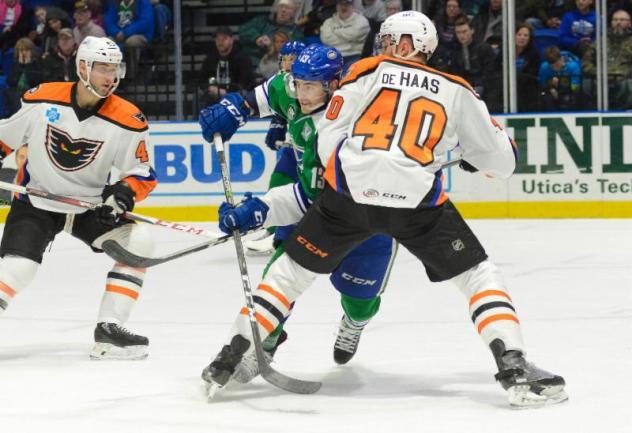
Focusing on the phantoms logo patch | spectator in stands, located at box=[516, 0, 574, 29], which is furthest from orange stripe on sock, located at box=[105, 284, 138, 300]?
spectator in stands, located at box=[516, 0, 574, 29]

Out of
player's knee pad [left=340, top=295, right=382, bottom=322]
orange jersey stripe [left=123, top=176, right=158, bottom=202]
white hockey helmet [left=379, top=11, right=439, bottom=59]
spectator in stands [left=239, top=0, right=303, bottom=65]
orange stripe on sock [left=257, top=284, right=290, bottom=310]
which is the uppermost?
spectator in stands [left=239, top=0, right=303, bottom=65]

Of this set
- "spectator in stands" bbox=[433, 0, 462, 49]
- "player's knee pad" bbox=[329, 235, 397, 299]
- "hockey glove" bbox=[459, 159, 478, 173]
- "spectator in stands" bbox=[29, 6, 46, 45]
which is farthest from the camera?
"spectator in stands" bbox=[29, 6, 46, 45]

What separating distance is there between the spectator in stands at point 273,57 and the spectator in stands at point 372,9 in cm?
53

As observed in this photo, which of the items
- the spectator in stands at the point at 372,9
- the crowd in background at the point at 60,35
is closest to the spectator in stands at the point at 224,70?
the crowd in background at the point at 60,35

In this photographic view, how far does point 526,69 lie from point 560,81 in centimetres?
23

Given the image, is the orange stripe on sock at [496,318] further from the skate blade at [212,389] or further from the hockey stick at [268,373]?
the skate blade at [212,389]

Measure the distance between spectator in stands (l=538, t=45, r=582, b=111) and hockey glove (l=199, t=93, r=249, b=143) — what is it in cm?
464

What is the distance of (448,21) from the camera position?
8430 mm

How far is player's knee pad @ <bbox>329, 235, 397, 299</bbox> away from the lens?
3.57m

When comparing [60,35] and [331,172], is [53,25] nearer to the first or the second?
[60,35]

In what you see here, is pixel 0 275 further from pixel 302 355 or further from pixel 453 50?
pixel 453 50

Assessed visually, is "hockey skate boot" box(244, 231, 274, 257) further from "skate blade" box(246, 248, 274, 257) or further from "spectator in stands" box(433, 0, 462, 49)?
"spectator in stands" box(433, 0, 462, 49)

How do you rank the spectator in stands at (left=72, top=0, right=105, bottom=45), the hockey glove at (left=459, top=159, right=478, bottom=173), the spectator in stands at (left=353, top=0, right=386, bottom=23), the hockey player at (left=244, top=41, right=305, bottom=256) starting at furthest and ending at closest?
1. the spectator in stands at (left=72, top=0, right=105, bottom=45)
2. the spectator in stands at (left=353, top=0, right=386, bottom=23)
3. the hockey player at (left=244, top=41, right=305, bottom=256)
4. the hockey glove at (left=459, top=159, right=478, bottom=173)

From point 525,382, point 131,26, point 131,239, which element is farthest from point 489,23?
point 525,382
